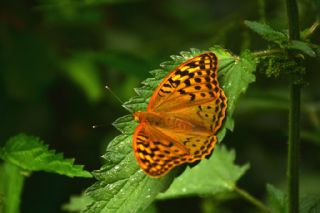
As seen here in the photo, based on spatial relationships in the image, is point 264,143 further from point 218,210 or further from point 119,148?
point 119,148

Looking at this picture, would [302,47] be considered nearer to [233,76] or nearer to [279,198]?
[233,76]

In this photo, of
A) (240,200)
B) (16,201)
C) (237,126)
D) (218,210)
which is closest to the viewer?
(16,201)

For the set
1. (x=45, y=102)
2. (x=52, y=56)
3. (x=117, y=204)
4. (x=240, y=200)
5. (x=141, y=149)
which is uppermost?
(x=52, y=56)

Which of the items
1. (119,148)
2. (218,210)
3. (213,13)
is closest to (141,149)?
(119,148)

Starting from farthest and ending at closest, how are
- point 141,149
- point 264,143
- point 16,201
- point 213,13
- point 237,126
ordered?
point 213,13 → point 264,143 → point 237,126 → point 16,201 → point 141,149

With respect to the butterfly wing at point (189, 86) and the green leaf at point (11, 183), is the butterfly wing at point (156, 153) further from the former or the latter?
the green leaf at point (11, 183)
